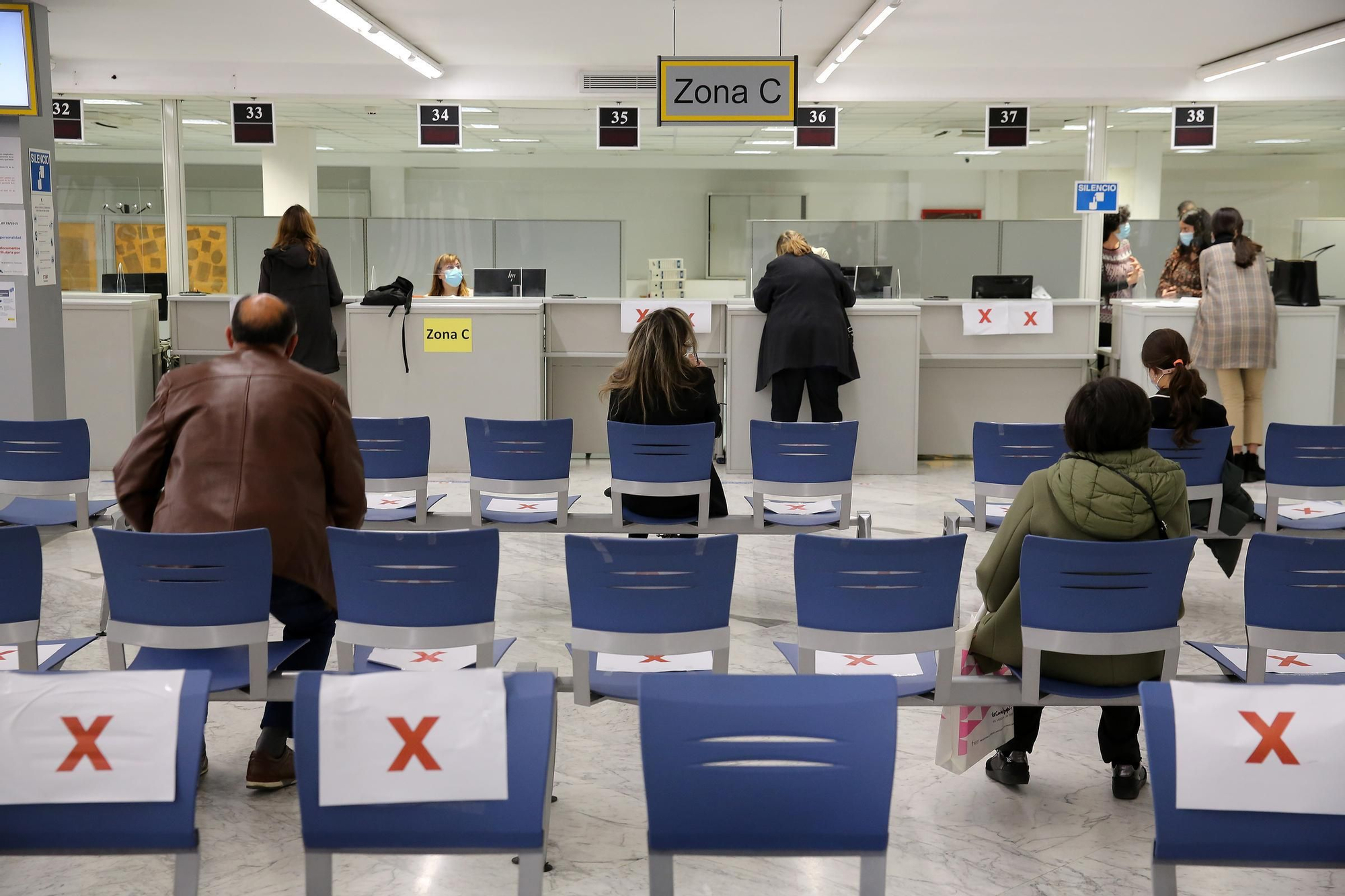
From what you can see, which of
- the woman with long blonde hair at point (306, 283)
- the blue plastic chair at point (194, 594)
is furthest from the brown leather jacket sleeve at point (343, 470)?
the woman with long blonde hair at point (306, 283)

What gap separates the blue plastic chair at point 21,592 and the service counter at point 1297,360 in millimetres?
6873

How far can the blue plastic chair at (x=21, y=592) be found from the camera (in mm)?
2879

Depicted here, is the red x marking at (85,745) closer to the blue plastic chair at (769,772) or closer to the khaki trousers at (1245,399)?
the blue plastic chair at (769,772)

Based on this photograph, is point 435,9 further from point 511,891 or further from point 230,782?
Answer: point 511,891

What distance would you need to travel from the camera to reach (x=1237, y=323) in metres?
7.65

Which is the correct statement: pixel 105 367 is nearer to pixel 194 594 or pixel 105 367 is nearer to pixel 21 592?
pixel 21 592

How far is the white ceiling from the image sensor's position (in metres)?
7.40

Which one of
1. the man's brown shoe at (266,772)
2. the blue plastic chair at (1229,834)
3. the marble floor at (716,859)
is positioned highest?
the blue plastic chair at (1229,834)

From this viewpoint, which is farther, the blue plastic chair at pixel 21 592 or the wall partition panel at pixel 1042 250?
the wall partition panel at pixel 1042 250

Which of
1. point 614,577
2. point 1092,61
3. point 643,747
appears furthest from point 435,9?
point 643,747

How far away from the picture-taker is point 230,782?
3248 millimetres

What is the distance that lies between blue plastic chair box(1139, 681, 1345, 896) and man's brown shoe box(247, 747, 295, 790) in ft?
7.19

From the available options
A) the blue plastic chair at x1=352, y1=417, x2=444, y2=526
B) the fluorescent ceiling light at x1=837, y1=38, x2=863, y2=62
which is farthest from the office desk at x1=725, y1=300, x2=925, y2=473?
the blue plastic chair at x1=352, y1=417, x2=444, y2=526

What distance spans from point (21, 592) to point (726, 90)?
17.6 feet
